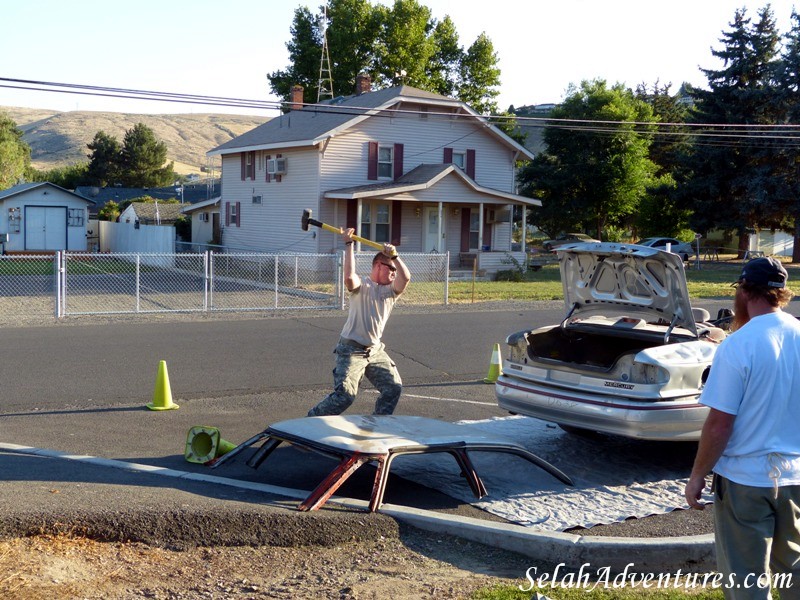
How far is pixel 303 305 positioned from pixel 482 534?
1623cm

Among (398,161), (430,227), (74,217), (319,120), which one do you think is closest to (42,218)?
(74,217)

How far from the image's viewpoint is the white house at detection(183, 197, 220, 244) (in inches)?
1635

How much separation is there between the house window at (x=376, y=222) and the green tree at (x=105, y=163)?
175 feet

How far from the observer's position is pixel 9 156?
71000 mm

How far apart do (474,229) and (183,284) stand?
39.4ft

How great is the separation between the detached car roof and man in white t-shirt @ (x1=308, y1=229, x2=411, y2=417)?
1593 mm

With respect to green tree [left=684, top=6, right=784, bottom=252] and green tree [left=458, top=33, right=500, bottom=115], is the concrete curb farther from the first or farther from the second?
green tree [left=458, top=33, right=500, bottom=115]

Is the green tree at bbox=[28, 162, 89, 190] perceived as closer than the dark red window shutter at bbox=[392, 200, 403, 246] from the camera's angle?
No

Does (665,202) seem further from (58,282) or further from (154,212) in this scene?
(58,282)

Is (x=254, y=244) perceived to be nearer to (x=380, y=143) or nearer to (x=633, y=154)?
(x=380, y=143)

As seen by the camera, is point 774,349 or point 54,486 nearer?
point 774,349

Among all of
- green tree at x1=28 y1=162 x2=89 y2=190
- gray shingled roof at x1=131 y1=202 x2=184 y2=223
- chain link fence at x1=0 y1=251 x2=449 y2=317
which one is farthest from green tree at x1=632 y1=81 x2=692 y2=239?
green tree at x1=28 y1=162 x2=89 y2=190

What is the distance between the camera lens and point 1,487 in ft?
20.3

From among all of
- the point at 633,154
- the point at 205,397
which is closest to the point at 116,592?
the point at 205,397
